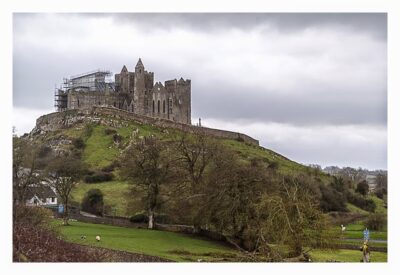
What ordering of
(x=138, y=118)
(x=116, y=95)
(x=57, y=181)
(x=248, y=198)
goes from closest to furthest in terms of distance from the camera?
(x=248, y=198)
(x=57, y=181)
(x=138, y=118)
(x=116, y=95)

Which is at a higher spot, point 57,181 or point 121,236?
point 57,181

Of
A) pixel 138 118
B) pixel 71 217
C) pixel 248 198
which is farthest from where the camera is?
pixel 138 118

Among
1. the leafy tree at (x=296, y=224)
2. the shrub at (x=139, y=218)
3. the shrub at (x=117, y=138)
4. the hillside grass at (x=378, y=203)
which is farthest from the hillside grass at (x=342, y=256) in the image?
the shrub at (x=117, y=138)

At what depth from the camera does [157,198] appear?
34000 mm

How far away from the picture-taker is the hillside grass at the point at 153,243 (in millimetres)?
23438

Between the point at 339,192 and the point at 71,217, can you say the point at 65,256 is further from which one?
the point at 339,192

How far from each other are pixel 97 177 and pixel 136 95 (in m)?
28.4

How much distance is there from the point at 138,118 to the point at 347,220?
119 feet

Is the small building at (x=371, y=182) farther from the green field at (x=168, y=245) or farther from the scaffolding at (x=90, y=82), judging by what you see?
the green field at (x=168, y=245)

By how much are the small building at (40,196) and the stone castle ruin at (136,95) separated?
40.5 meters

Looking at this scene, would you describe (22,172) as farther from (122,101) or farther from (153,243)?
(122,101)

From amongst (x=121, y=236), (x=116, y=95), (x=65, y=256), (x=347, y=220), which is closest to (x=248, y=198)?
(x=121, y=236)

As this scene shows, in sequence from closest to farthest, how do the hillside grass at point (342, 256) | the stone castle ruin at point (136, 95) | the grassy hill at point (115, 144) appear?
the hillside grass at point (342, 256) → the grassy hill at point (115, 144) → the stone castle ruin at point (136, 95)

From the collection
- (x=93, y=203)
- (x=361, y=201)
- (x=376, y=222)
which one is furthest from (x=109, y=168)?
(x=376, y=222)
